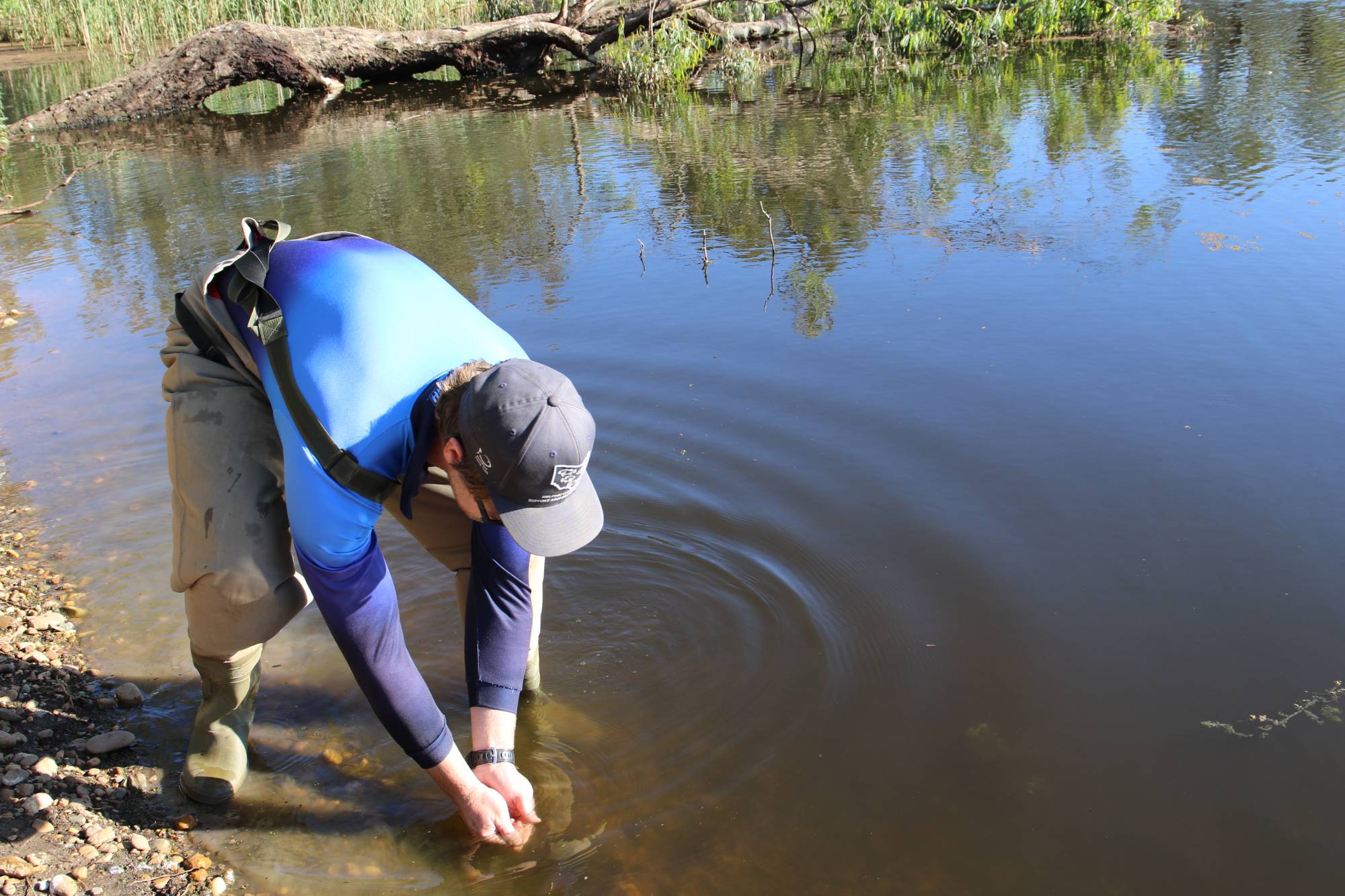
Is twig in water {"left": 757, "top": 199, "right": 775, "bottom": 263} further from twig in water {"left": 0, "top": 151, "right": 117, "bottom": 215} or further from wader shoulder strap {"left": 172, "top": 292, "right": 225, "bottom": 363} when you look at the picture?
twig in water {"left": 0, "top": 151, "right": 117, "bottom": 215}

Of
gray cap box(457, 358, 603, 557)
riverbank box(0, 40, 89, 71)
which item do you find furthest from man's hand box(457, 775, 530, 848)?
riverbank box(0, 40, 89, 71)

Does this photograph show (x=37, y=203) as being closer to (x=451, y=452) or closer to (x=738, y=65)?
(x=451, y=452)

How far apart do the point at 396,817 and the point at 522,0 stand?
64.6 ft

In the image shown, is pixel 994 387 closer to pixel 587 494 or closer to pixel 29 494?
pixel 587 494

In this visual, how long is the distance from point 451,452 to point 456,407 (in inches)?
3.3

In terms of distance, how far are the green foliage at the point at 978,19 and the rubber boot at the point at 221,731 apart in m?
14.4

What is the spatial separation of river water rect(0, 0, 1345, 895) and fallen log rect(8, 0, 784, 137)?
831cm

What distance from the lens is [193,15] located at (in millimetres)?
18344

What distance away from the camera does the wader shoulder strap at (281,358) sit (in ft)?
6.32

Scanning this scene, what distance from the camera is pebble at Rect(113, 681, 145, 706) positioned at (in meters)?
3.03

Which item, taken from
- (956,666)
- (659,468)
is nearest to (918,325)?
(659,468)

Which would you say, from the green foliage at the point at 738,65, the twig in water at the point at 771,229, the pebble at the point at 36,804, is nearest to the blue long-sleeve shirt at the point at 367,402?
the pebble at the point at 36,804

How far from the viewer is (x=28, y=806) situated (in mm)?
2461

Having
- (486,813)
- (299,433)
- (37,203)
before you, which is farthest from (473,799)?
(37,203)
